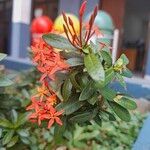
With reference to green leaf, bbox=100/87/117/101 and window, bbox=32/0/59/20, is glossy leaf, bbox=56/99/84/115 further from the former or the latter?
window, bbox=32/0/59/20

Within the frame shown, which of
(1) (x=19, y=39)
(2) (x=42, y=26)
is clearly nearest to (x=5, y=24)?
(1) (x=19, y=39)

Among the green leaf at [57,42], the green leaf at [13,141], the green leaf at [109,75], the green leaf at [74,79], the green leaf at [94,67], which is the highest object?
the green leaf at [57,42]

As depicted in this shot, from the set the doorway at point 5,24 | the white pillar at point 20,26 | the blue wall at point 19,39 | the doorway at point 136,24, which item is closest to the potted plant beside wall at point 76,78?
the white pillar at point 20,26

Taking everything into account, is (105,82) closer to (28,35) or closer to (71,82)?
(71,82)

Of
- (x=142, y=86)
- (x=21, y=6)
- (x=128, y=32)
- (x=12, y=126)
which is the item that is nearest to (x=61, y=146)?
(x=12, y=126)

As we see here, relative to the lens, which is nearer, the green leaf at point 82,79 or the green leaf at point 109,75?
the green leaf at point 109,75

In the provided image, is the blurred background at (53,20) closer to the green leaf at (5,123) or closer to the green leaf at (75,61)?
the green leaf at (5,123)

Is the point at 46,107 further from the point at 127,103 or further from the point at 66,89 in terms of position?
the point at 127,103

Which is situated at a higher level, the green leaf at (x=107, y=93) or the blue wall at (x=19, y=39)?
the green leaf at (x=107, y=93)

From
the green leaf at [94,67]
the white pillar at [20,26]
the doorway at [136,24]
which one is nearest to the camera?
the green leaf at [94,67]
